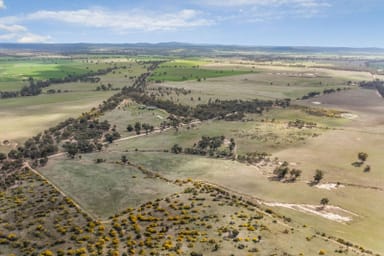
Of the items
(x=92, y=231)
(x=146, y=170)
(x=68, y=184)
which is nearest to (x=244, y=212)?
(x=92, y=231)

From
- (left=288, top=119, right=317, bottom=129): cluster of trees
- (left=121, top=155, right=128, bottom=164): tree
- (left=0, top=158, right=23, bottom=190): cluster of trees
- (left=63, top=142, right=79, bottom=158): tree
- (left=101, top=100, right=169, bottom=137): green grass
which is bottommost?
(left=0, top=158, right=23, bottom=190): cluster of trees

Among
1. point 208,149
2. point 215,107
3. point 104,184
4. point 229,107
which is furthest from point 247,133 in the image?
point 104,184

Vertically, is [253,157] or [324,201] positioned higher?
[253,157]

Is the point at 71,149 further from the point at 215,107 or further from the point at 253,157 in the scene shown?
the point at 215,107

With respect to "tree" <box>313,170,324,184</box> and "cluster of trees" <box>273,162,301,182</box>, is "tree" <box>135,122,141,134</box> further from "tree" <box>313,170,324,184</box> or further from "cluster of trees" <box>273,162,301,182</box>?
"tree" <box>313,170,324,184</box>

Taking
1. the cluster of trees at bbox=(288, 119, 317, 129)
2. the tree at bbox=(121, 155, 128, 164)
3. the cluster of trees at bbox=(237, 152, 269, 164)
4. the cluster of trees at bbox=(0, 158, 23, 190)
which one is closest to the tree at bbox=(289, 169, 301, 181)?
the cluster of trees at bbox=(237, 152, 269, 164)

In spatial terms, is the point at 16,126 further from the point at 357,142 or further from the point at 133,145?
the point at 357,142
